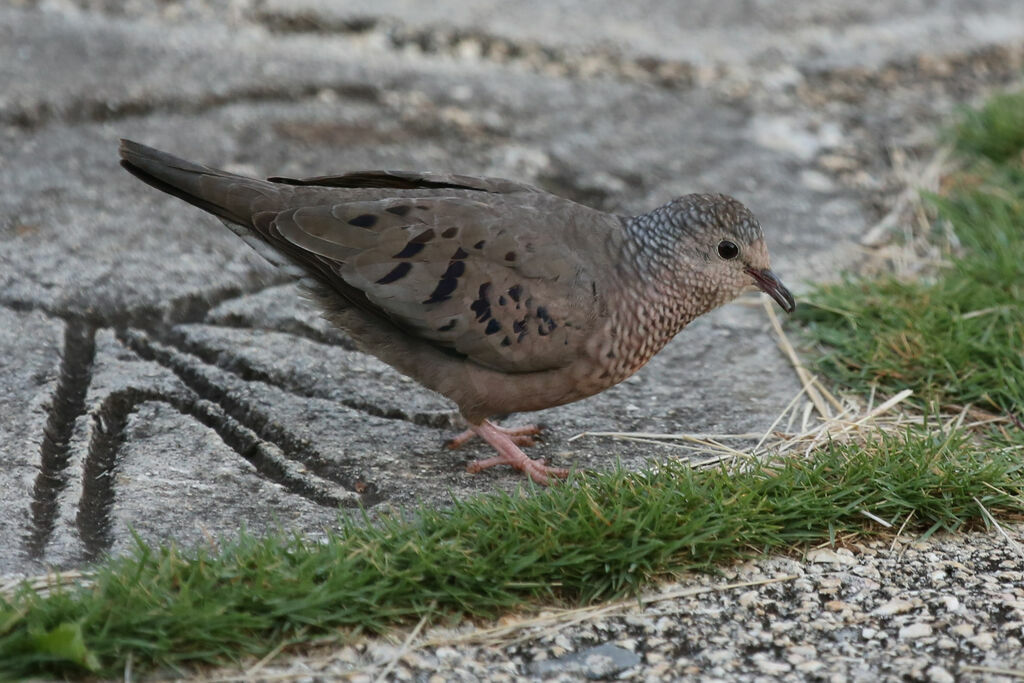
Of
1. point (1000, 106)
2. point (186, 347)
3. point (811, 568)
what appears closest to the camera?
point (811, 568)

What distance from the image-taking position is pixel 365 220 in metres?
3.81

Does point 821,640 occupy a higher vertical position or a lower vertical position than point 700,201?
lower

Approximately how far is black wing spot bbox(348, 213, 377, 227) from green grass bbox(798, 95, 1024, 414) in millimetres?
1691

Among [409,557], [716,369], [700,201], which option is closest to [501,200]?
[700,201]

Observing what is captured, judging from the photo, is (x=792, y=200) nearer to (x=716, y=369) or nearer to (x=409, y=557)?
(x=716, y=369)

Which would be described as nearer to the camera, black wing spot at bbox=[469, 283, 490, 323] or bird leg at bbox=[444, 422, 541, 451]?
black wing spot at bbox=[469, 283, 490, 323]

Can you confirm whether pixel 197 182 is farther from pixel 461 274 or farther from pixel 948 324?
pixel 948 324

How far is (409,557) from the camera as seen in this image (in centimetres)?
302

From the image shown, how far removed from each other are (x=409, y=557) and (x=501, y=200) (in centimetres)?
135

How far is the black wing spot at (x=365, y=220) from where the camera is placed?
3.80 metres

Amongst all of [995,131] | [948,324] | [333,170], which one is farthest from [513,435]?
[995,131]

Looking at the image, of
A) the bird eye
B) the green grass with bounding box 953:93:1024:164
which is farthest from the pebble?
the green grass with bounding box 953:93:1024:164

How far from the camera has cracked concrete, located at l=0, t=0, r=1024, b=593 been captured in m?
3.62

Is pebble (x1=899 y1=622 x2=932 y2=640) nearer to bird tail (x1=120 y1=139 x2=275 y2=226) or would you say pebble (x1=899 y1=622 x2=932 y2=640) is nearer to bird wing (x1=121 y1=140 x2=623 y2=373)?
bird wing (x1=121 y1=140 x2=623 y2=373)
